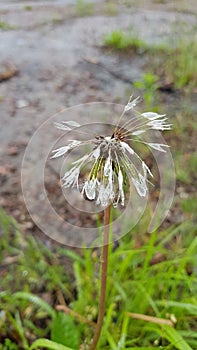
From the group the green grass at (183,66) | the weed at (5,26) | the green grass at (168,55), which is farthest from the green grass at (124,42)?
the weed at (5,26)

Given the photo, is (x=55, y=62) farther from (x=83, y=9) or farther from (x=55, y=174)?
(x=83, y=9)

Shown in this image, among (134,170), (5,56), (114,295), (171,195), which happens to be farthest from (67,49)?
(134,170)

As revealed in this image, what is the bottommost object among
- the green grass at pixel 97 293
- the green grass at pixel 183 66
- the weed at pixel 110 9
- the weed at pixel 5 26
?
the green grass at pixel 97 293

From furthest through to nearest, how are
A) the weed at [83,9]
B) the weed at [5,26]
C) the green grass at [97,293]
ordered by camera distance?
the weed at [83,9], the weed at [5,26], the green grass at [97,293]

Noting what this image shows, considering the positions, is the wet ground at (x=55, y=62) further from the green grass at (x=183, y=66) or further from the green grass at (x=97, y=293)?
the green grass at (x=97, y=293)

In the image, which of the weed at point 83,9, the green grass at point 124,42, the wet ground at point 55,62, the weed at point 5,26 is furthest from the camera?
the weed at point 83,9

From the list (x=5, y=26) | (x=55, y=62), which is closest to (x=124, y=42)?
(x=55, y=62)

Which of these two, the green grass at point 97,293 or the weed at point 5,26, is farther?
the weed at point 5,26

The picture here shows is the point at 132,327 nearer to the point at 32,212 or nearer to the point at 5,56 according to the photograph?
the point at 32,212
